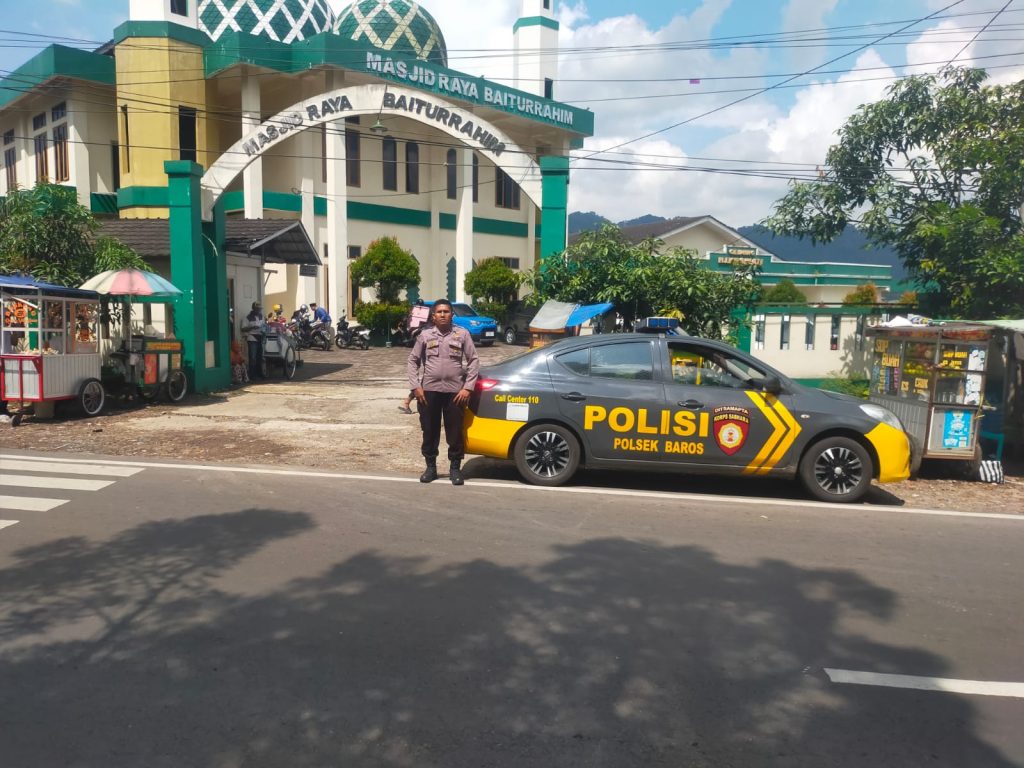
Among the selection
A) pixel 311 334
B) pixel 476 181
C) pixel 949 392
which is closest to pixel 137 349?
pixel 949 392

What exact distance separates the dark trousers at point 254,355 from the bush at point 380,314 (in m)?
9.08

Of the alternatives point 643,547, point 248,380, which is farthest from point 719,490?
point 248,380

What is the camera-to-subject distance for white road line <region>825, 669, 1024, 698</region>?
12.4ft

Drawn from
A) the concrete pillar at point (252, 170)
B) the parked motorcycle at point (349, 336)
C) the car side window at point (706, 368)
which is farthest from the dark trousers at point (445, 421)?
the concrete pillar at point (252, 170)

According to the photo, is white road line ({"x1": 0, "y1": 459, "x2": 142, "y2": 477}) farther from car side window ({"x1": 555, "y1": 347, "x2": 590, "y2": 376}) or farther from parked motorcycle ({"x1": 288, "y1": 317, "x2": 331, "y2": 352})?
parked motorcycle ({"x1": 288, "y1": 317, "x2": 331, "y2": 352})

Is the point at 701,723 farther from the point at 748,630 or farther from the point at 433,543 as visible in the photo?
the point at 433,543

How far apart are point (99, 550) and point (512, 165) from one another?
11.7 meters

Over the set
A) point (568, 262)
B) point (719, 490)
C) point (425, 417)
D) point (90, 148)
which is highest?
point (90, 148)

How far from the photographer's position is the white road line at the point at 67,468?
822 centimetres

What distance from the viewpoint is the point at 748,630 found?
4.42m

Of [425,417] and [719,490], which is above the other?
[425,417]

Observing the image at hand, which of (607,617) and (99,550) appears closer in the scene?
(607,617)

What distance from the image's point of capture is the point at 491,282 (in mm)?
29906

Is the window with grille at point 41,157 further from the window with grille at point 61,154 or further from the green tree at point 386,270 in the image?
the green tree at point 386,270
